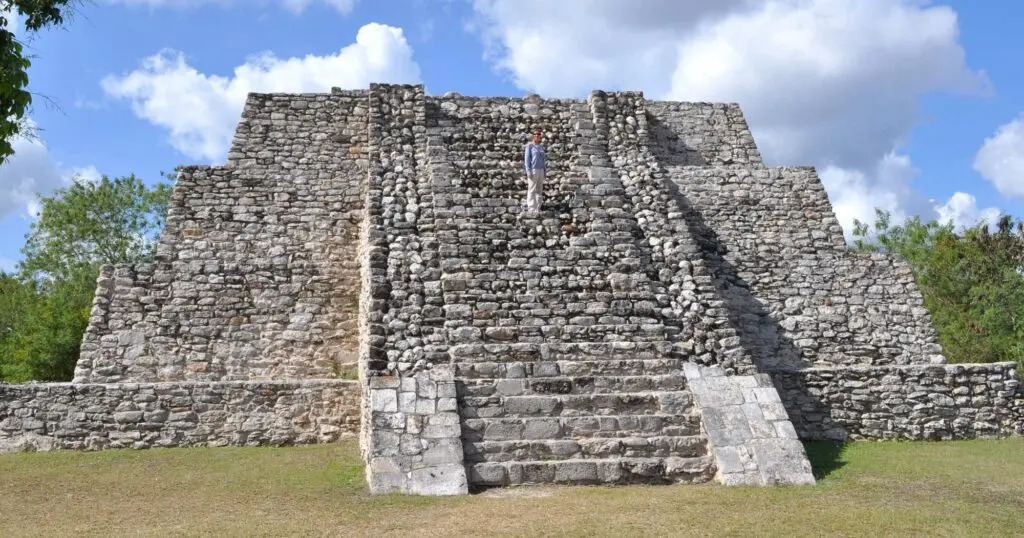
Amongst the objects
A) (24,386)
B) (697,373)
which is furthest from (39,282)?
(697,373)

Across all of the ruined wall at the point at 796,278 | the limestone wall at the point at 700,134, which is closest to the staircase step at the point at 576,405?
the ruined wall at the point at 796,278

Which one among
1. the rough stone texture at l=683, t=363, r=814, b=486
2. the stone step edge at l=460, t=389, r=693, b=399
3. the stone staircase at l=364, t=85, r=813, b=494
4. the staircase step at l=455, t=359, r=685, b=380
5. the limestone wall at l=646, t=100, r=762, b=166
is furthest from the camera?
the limestone wall at l=646, t=100, r=762, b=166

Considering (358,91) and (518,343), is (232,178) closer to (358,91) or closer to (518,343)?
(358,91)

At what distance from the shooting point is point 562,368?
9.16 meters

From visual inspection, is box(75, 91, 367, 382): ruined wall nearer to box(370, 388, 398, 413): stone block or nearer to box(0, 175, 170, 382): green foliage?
box(370, 388, 398, 413): stone block

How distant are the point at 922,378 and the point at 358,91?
11015 mm

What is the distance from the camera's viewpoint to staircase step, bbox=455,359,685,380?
9070mm

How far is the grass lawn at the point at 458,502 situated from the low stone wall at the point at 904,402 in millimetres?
1045

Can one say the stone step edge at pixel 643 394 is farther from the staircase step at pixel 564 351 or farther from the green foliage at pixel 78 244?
the green foliage at pixel 78 244

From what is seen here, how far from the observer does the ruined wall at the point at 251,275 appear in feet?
37.9

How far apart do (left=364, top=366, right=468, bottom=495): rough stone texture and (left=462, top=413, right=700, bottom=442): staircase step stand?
1.12 ft

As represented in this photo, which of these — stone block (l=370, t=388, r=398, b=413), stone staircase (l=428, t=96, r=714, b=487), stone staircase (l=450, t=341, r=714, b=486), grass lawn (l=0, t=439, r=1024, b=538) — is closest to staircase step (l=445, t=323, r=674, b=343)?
stone staircase (l=428, t=96, r=714, b=487)

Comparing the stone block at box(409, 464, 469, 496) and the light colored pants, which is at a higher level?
the light colored pants

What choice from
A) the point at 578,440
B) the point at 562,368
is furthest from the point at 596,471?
the point at 562,368
